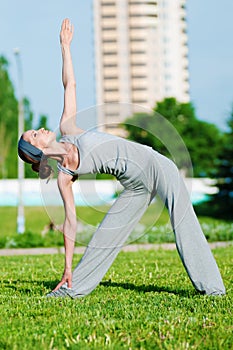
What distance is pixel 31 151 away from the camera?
18.5ft

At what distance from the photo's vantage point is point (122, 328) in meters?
4.69

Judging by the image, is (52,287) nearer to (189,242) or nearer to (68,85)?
(189,242)

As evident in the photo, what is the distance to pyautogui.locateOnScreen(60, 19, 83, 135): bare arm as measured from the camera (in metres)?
5.87

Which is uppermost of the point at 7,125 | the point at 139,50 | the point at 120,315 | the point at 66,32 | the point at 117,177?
→ the point at 139,50

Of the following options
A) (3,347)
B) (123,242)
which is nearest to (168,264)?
(123,242)

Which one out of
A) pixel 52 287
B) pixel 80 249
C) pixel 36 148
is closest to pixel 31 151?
pixel 36 148

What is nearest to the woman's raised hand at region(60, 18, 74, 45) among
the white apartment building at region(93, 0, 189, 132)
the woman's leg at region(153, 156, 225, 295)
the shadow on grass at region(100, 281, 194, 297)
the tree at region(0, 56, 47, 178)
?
the woman's leg at region(153, 156, 225, 295)

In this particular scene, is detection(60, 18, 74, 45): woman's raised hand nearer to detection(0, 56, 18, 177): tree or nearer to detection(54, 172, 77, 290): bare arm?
detection(54, 172, 77, 290): bare arm

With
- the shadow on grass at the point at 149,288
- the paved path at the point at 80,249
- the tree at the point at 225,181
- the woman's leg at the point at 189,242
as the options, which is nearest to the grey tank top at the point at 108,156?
the woman's leg at the point at 189,242

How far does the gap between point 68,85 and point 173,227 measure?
153cm

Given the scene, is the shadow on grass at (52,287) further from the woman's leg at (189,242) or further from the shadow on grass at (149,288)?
the woman's leg at (189,242)

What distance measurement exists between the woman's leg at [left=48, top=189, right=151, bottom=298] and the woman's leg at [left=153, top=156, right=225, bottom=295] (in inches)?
9.3

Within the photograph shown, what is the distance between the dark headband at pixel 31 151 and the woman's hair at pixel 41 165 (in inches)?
1.1

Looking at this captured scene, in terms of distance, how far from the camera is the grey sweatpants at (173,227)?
20.2 feet
